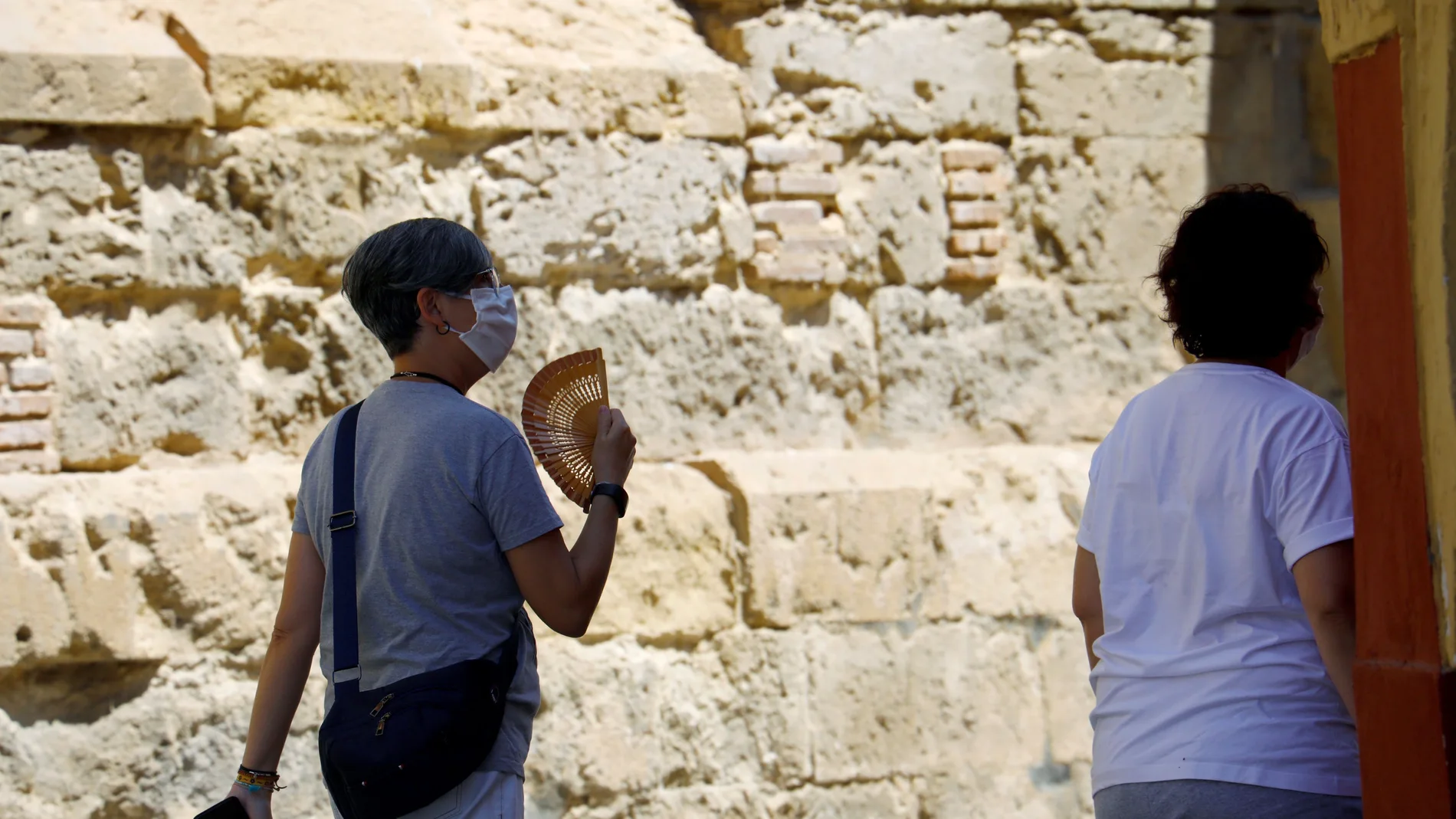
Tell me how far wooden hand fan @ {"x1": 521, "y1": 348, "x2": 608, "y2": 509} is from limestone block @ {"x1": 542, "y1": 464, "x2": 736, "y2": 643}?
1.64 meters

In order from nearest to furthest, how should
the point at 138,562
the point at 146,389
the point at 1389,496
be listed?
the point at 1389,496 → the point at 138,562 → the point at 146,389

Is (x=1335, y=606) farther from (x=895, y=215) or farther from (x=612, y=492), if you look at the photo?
(x=895, y=215)

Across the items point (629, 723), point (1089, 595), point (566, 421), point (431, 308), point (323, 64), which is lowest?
point (629, 723)

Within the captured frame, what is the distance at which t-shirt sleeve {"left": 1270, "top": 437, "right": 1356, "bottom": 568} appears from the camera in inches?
74.1

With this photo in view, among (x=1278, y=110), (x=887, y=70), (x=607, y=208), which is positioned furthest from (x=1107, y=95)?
(x=607, y=208)

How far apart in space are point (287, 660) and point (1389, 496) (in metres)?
1.67

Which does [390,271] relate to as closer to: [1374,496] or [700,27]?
[1374,496]

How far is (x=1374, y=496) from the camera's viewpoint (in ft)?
5.97

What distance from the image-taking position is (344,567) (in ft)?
6.89

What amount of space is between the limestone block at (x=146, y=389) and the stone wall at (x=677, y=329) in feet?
0.03

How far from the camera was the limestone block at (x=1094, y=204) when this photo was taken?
15.1 feet

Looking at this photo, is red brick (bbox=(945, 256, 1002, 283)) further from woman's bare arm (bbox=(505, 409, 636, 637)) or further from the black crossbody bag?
the black crossbody bag

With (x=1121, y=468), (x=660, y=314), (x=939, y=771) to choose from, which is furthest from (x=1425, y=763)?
(x=660, y=314)

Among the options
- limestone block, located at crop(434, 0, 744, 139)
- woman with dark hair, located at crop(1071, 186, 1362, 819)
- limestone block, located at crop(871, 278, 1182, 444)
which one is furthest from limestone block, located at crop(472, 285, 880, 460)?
woman with dark hair, located at crop(1071, 186, 1362, 819)
